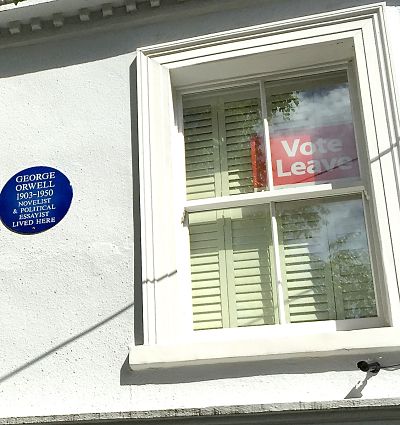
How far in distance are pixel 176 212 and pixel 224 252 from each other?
1.37 ft

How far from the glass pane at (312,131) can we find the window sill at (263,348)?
3.65ft

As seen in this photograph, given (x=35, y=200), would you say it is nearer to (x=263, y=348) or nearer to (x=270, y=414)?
(x=263, y=348)

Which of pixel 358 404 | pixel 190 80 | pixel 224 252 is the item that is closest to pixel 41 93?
pixel 190 80

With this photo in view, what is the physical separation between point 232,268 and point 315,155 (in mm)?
936

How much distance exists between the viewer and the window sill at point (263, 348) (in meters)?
3.51

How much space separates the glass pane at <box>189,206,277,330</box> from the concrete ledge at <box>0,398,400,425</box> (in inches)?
26.0

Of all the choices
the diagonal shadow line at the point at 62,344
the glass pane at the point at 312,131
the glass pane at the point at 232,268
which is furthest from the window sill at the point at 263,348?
the glass pane at the point at 312,131

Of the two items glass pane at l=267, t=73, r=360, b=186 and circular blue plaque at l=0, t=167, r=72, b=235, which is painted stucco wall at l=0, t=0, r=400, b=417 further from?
glass pane at l=267, t=73, r=360, b=186

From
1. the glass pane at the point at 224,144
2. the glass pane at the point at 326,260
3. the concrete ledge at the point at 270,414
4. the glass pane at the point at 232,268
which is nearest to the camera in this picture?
the concrete ledge at the point at 270,414

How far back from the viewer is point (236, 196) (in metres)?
4.27

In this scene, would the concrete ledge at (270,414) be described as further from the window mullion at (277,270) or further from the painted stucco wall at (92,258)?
the window mullion at (277,270)

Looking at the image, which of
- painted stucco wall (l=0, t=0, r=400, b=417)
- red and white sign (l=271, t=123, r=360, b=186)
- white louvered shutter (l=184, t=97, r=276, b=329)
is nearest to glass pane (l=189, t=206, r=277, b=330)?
white louvered shutter (l=184, t=97, r=276, b=329)

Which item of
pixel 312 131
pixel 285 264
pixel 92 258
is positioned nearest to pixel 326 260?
pixel 285 264

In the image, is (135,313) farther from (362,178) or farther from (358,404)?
(362,178)
